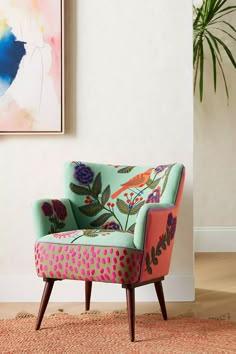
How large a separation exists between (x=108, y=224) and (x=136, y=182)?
0.26 meters

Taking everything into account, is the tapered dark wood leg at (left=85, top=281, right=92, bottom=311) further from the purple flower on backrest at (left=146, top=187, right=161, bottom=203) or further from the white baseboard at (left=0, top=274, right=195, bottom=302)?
the purple flower on backrest at (left=146, top=187, right=161, bottom=203)

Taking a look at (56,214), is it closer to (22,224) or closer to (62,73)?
(22,224)

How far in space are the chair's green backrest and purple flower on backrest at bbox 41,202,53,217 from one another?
9.6 inches

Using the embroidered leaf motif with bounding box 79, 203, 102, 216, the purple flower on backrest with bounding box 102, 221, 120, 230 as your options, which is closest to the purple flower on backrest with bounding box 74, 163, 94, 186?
the embroidered leaf motif with bounding box 79, 203, 102, 216

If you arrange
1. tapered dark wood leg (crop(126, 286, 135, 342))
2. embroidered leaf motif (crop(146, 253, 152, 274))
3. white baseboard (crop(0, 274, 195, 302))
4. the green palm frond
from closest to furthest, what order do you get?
1. tapered dark wood leg (crop(126, 286, 135, 342))
2. embroidered leaf motif (crop(146, 253, 152, 274))
3. white baseboard (crop(0, 274, 195, 302))
4. the green palm frond

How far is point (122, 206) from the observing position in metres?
3.50

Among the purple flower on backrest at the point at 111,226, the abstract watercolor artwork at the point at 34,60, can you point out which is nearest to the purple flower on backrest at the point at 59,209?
the purple flower on backrest at the point at 111,226

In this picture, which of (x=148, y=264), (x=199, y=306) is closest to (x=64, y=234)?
(x=148, y=264)

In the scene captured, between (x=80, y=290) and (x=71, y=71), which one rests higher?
(x=71, y=71)

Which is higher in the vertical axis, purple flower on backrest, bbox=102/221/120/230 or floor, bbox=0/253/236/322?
purple flower on backrest, bbox=102/221/120/230

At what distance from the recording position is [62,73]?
379 cm

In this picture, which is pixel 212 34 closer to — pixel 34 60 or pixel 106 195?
pixel 34 60

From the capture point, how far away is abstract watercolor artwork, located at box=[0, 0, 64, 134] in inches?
149

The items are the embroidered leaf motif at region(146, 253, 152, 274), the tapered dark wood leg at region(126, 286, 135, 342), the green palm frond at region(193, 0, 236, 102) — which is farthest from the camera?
the green palm frond at region(193, 0, 236, 102)
